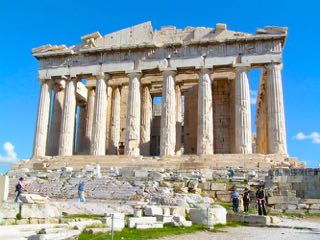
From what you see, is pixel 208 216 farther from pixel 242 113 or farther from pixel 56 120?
pixel 56 120

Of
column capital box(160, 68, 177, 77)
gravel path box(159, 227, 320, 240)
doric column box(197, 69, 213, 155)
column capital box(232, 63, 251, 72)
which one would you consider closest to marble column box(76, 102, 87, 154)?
column capital box(160, 68, 177, 77)

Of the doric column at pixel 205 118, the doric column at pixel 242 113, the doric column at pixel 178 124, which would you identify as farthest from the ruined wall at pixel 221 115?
the doric column at pixel 242 113

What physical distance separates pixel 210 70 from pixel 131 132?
7942 mm

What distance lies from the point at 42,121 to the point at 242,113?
16.7 m

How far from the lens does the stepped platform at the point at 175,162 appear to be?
1022 inches

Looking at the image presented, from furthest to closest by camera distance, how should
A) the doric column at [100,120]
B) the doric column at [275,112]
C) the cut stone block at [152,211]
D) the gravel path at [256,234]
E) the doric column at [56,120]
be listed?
the doric column at [56,120], the doric column at [100,120], the doric column at [275,112], the cut stone block at [152,211], the gravel path at [256,234]

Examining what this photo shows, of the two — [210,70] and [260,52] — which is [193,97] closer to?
[210,70]

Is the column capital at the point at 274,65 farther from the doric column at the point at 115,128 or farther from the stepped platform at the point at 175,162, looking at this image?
the doric column at the point at 115,128

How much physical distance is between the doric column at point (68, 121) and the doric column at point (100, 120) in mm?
2149

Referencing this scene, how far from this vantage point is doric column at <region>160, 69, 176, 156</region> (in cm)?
3027

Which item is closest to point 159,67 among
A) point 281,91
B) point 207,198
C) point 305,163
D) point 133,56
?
point 133,56

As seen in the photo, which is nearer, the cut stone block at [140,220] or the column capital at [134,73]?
the cut stone block at [140,220]

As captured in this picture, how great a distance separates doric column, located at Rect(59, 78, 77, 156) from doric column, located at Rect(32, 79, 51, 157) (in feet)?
5.31

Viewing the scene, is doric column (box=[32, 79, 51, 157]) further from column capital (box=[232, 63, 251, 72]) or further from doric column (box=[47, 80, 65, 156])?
column capital (box=[232, 63, 251, 72])
